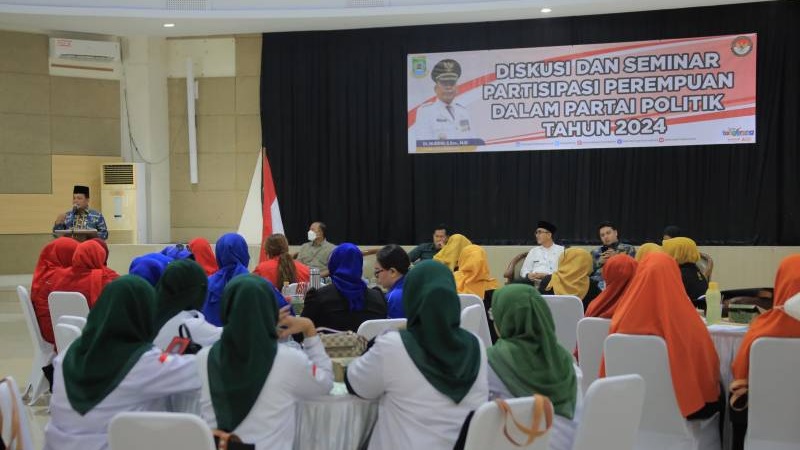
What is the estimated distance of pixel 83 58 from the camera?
1045cm

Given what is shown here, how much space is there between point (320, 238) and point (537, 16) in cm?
365

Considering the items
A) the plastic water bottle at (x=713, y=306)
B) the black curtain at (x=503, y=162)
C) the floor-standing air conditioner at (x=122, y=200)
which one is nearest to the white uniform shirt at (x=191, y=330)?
the plastic water bottle at (x=713, y=306)

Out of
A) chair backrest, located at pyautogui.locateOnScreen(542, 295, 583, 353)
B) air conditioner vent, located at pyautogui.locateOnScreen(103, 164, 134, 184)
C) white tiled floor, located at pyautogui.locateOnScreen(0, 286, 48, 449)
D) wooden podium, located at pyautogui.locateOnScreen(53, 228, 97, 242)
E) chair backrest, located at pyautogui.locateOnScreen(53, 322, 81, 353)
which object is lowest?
white tiled floor, located at pyautogui.locateOnScreen(0, 286, 48, 449)

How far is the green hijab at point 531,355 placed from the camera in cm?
262

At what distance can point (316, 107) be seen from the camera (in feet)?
34.9

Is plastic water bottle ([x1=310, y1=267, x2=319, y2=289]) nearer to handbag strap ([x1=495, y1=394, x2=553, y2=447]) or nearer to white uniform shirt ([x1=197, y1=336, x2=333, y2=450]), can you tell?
A: white uniform shirt ([x1=197, y1=336, x2=333, y2=450])

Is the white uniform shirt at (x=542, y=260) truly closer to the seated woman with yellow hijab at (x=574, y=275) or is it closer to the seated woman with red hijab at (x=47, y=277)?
the seated woman with yellow hijab at (x=574, y=275)

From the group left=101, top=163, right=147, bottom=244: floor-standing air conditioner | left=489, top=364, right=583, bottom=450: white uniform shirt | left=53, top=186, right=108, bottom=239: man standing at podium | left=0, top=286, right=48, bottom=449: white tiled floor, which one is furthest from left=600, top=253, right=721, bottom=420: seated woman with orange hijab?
left=101, top=163, right=147, bottom=244: floor-standing air conditioner

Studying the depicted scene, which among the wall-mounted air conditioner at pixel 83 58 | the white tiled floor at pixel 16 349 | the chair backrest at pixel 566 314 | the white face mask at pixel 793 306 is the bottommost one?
the white tiled floor at pixel 16 349

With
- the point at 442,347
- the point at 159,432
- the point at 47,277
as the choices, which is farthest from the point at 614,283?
the point at 47,277

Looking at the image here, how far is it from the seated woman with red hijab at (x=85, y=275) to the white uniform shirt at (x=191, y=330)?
199 centimetres

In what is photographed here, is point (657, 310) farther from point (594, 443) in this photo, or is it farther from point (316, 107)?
point (316, 107)

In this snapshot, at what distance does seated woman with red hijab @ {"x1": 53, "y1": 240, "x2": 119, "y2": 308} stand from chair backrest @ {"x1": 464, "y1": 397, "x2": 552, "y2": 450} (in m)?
3.68

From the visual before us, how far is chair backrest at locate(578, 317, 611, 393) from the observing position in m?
3.95
